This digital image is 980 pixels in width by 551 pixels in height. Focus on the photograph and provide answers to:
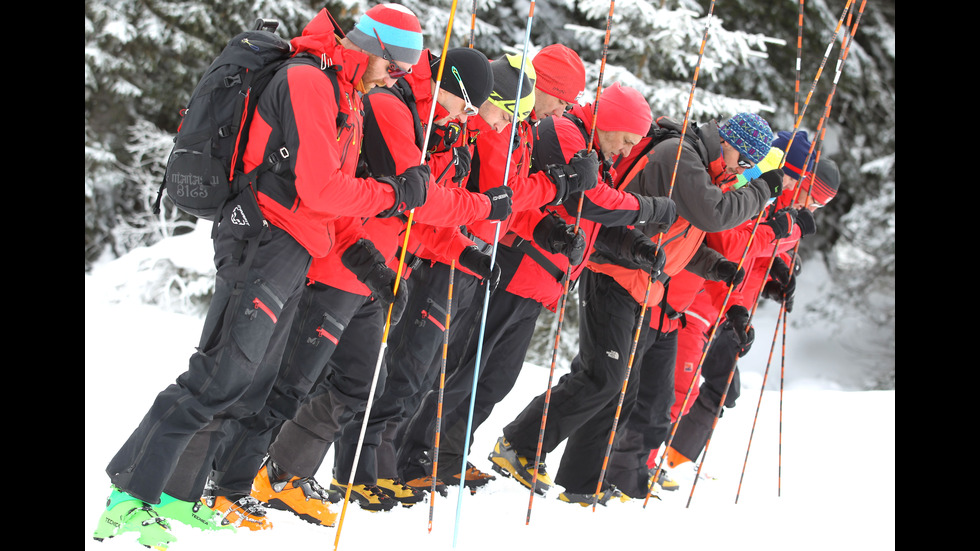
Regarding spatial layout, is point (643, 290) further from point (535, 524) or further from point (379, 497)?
point (379, 497)

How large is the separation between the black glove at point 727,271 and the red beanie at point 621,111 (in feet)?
3.77

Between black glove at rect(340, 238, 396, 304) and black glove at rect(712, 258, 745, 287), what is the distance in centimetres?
239

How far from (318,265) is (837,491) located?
154 inches

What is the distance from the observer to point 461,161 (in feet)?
12.7

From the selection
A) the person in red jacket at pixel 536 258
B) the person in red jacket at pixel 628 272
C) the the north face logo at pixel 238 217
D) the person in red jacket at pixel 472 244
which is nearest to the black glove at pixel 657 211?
the person in red jacket at pixel 536 258

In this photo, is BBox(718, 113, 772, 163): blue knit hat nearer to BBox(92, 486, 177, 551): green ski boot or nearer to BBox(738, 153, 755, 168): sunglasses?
BBox(738, 153, 755, 168): sunglasses

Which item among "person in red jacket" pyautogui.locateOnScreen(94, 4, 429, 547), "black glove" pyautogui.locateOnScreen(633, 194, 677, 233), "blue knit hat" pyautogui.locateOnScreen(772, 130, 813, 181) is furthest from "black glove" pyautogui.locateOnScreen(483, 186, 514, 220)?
"blue knit hat" pyautogui.locateOnScreen(772, 130, 813, 181)

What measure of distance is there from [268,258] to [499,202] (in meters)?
1.05

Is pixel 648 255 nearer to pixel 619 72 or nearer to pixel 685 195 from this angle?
pixel 685 195

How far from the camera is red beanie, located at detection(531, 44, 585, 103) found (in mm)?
4359

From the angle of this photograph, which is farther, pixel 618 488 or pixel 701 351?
pixel 701 351

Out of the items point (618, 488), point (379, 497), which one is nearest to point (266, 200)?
point (379, 497)

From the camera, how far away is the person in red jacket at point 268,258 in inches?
120

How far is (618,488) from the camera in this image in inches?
206
